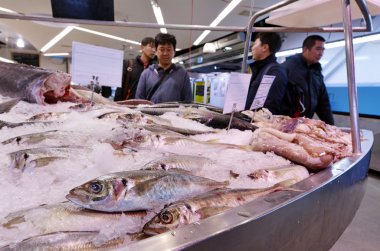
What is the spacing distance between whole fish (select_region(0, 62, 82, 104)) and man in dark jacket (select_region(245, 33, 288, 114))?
65.6 inches

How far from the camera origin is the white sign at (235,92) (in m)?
1.49

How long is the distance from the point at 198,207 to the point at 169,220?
0.31 ft

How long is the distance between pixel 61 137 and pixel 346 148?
4.34ft

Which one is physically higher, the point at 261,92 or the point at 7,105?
the point at 261,92

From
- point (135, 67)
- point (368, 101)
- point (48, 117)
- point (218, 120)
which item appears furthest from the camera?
point (368, 101)

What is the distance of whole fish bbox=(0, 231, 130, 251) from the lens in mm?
575

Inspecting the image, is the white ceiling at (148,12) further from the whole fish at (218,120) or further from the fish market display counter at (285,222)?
the fish market display counter at (285,222)

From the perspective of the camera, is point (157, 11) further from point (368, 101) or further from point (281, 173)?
point (281, 173)

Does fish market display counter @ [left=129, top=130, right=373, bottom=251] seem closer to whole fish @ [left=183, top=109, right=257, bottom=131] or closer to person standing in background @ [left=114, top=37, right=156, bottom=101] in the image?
whole fish @ [left=183, top=109, right=257, bottom=131]

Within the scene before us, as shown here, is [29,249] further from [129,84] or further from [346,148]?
[129,84]

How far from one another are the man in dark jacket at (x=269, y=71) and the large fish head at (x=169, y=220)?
7.56 feet

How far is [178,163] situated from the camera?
1.01 metres

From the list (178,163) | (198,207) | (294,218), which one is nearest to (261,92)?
(178,163)

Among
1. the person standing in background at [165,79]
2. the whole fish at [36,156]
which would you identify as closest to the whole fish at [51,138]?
the whole fish at [36,156]
